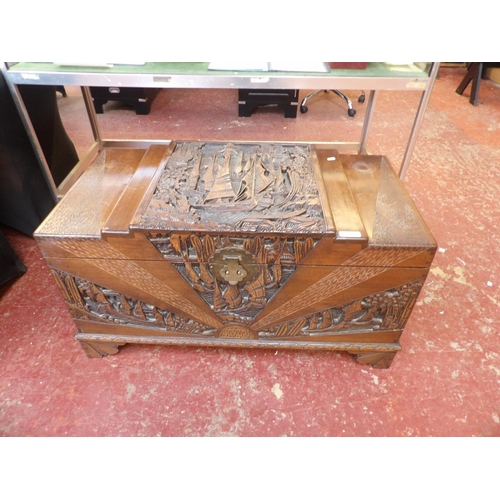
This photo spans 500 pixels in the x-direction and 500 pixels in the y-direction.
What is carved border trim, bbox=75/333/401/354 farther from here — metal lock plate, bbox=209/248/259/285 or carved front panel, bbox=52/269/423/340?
metal lock plate, bbox=209/248/259/285

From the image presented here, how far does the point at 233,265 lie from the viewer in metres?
1.06

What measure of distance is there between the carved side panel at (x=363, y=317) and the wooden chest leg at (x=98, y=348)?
0.53m

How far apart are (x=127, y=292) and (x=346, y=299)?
2.27 feet

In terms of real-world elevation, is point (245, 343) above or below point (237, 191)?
below

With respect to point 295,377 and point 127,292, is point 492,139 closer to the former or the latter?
point 295,377

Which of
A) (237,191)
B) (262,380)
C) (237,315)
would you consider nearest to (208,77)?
(237,191)

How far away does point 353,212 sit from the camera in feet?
3.62

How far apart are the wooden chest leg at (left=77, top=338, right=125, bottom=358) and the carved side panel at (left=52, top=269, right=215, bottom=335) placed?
107 mm

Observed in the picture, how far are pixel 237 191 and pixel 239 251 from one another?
21 cm

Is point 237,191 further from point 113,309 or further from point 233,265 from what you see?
point 113,309

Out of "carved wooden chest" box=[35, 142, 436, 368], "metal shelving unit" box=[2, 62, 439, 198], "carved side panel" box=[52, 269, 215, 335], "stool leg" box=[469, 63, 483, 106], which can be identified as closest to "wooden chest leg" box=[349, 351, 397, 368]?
"carved wooden chest" box=[35, 142, 436, 368]

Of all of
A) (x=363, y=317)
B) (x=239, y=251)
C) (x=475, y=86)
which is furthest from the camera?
(x=475, y=86)

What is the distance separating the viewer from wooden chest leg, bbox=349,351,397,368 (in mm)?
1274

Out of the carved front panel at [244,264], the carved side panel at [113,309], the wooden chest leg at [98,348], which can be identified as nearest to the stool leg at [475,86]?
the carved front panel at [244,264]
